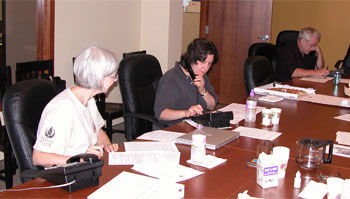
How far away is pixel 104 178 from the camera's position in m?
1.70

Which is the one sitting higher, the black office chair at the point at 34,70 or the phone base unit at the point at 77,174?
the black office chair at the point at 34,70

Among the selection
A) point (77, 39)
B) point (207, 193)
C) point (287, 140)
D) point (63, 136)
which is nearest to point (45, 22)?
point (77, 39)

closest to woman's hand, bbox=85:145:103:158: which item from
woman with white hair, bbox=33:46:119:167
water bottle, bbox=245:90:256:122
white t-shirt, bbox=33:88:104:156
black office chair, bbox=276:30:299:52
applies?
woman with white hair, bbox=33:46:119:167

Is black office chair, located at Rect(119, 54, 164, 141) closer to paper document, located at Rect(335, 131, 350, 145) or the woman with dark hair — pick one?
the woman with dark hair

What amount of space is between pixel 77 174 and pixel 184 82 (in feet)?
5.07

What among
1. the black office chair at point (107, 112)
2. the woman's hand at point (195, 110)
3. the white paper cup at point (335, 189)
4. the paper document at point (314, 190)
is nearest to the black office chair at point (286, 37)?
the black office chair at point (107, 112)

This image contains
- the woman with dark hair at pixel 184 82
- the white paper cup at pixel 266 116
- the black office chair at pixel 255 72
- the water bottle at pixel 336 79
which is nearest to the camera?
the white paper cup at pixel 266 116

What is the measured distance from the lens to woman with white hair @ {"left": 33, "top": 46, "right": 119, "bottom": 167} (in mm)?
1904

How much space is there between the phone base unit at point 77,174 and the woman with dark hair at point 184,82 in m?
1.24

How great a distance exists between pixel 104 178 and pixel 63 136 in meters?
0.35

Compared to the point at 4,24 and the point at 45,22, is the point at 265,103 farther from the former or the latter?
the point at 4,24

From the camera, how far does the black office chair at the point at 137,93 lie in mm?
2988

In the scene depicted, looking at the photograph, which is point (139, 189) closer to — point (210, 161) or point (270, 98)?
point (210, 161)

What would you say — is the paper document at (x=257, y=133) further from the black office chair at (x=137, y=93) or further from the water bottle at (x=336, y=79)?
the water bottle at (x=336, y=79)
